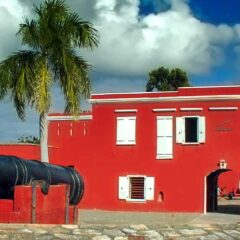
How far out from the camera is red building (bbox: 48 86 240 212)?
101 ft

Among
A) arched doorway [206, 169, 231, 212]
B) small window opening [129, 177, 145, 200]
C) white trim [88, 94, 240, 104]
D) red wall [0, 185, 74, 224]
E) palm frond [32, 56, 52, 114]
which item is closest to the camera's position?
red wall [0, 185, 74, 224]

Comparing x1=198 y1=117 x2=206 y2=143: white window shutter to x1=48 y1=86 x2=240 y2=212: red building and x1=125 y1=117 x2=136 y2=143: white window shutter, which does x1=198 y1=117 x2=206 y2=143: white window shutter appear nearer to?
x1=48 y1=86 x2=240 y2=212: red building

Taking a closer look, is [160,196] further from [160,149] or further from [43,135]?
[43,135]

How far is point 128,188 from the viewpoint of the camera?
106 feet

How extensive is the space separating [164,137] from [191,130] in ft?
4.71

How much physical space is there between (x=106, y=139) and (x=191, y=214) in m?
6.37

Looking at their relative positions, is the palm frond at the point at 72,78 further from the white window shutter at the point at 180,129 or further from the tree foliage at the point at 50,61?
the white window shutter at the point at 180,129

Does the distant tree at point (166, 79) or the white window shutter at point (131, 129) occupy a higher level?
the distant tree at point (166, 79)

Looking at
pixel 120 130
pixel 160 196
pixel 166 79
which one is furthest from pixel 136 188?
pixel 166 79

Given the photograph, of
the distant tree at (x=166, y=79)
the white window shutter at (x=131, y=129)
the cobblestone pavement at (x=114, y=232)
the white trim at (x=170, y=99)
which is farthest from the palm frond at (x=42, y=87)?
the distant tree at (x=166, y=79)

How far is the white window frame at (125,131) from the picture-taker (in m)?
32.4

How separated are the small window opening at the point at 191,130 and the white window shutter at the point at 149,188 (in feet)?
9.23

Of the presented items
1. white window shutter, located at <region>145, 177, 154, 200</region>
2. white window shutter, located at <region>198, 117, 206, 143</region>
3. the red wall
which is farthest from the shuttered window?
the red wall

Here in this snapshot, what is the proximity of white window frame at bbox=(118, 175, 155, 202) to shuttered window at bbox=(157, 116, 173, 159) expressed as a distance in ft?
4.50
